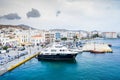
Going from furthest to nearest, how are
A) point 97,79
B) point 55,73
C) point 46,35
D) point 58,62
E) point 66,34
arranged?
point 66,34 < point 46,35 < point 58,62 < point 55,73 < point 97,79

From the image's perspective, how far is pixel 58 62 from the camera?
58.4 ft

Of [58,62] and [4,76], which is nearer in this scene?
[4,76]

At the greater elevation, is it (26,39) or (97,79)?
(26,39)

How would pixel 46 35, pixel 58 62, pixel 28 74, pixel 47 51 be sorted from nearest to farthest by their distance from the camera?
pixel 28 74
pixel 58 62
pixel 47 51
pixel 46 35

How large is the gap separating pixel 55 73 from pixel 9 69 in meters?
3.17

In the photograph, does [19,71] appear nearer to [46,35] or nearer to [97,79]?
[97,79]

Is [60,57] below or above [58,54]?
below

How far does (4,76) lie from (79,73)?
16.0ft

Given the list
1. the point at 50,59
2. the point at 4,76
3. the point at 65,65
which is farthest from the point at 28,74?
the point at 50,59

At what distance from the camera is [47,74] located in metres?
13.3

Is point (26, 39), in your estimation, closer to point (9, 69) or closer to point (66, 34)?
point (9, 69)

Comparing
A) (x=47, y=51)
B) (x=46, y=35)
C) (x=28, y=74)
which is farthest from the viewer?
(x=46, y=35)

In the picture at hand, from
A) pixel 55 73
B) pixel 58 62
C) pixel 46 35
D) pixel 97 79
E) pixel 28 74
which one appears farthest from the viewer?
pixel 46 35

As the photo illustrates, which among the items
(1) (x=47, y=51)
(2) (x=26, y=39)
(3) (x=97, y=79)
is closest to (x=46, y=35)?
(2) (x=26, y=39)
